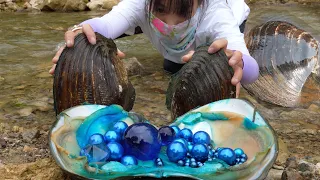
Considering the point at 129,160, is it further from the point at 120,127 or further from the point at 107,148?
the point at 120,127

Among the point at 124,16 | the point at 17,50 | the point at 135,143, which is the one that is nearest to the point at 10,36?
the point at 17,50

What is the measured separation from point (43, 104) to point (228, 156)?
136 cm

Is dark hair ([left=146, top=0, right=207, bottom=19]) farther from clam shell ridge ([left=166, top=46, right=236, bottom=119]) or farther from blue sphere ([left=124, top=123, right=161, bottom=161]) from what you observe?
blue sphere ([left=124, top=123, right=161, bottom=161])

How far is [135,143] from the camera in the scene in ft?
4.43

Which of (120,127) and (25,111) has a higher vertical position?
(120,127)

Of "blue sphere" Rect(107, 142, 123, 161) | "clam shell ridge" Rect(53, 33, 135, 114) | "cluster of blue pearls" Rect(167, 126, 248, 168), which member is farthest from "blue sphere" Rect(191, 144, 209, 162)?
"clam shell ridge" Rect(53, 33, 135, 114)

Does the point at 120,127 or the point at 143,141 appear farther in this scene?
the point at 120,127

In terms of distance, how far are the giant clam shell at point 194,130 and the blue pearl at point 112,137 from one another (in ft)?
0.32

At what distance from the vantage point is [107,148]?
4.46ft

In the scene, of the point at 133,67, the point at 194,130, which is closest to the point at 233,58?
the point at 194,130

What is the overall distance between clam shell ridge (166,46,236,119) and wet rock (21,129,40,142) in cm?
64

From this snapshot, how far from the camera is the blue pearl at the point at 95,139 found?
142cm

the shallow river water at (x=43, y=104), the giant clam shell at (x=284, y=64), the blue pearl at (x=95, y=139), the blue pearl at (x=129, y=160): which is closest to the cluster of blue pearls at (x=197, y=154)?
the blue pearl at (x=129, y=160)

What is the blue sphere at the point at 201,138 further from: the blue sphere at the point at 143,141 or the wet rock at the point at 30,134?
the wet rock at the point at 30,134
